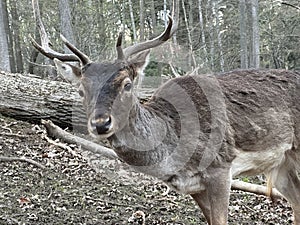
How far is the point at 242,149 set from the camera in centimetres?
473

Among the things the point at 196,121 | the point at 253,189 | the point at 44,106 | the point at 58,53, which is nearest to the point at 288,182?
the point at 253,189

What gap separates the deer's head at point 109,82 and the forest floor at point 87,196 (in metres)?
1.58

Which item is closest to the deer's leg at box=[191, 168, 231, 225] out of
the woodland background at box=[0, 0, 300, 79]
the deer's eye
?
the deer's eye

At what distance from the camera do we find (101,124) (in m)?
3.71

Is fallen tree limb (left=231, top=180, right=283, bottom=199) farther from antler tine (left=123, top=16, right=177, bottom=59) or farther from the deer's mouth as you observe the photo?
the deer's mouth

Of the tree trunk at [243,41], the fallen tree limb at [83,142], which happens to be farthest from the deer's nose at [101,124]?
the tree trunk at [243,41]

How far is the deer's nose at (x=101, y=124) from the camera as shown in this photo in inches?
146

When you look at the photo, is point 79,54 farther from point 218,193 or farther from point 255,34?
point 255,34

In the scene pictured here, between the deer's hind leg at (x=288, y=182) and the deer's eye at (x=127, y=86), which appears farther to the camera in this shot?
the deer's hind leg at (x=288, y=182)

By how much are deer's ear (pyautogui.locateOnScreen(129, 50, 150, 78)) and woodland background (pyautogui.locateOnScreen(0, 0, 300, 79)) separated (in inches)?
504

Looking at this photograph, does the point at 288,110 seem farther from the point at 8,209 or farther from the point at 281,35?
the point at 281,35

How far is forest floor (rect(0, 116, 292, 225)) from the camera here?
5.23m

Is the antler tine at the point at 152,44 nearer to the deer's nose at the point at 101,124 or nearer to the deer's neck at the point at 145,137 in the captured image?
the deer's neck at the point at 145,137

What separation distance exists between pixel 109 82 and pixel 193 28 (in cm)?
1605
